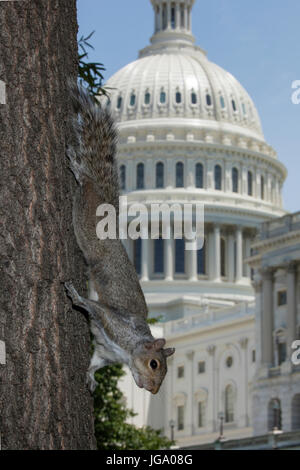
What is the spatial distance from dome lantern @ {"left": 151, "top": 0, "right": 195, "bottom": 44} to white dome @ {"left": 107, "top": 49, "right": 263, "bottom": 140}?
816 cm

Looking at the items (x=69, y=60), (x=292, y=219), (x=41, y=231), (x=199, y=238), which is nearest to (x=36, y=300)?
(x=41, y=231)

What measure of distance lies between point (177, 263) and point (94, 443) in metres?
147

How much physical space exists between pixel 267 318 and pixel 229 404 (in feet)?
86.7

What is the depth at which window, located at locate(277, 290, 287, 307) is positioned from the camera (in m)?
97.9

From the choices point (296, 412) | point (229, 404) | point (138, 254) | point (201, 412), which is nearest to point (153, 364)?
point (296, 412)

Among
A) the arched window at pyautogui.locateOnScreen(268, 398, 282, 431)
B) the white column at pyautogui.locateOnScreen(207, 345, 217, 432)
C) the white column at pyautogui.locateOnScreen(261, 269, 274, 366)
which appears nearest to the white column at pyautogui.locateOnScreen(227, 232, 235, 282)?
the white column at pyautogui.locateOnScreen(207, 345, 217, 432)

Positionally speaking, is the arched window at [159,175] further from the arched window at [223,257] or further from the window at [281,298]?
the window at [281,298]

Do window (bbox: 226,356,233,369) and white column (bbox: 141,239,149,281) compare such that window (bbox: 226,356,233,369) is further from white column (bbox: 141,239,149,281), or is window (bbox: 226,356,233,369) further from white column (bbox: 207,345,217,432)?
white column (bbox: 141,239,149,281)

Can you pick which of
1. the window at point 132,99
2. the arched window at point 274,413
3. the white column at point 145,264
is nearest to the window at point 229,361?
the arched window at point 274,413

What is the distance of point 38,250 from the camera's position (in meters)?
6.66

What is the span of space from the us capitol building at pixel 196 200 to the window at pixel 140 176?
0.13 meters

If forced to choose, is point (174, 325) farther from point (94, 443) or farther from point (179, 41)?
point (94, 443)

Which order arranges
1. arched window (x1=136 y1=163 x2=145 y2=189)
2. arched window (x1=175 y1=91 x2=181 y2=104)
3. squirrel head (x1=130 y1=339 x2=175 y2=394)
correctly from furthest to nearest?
arched window (x1=175 y1=91 x2=181 y2=104), arched window (x1=136 y1=163 x2=145 y2=189), squirrel head (x1=130 y1=339 x2=175 y2=394)
